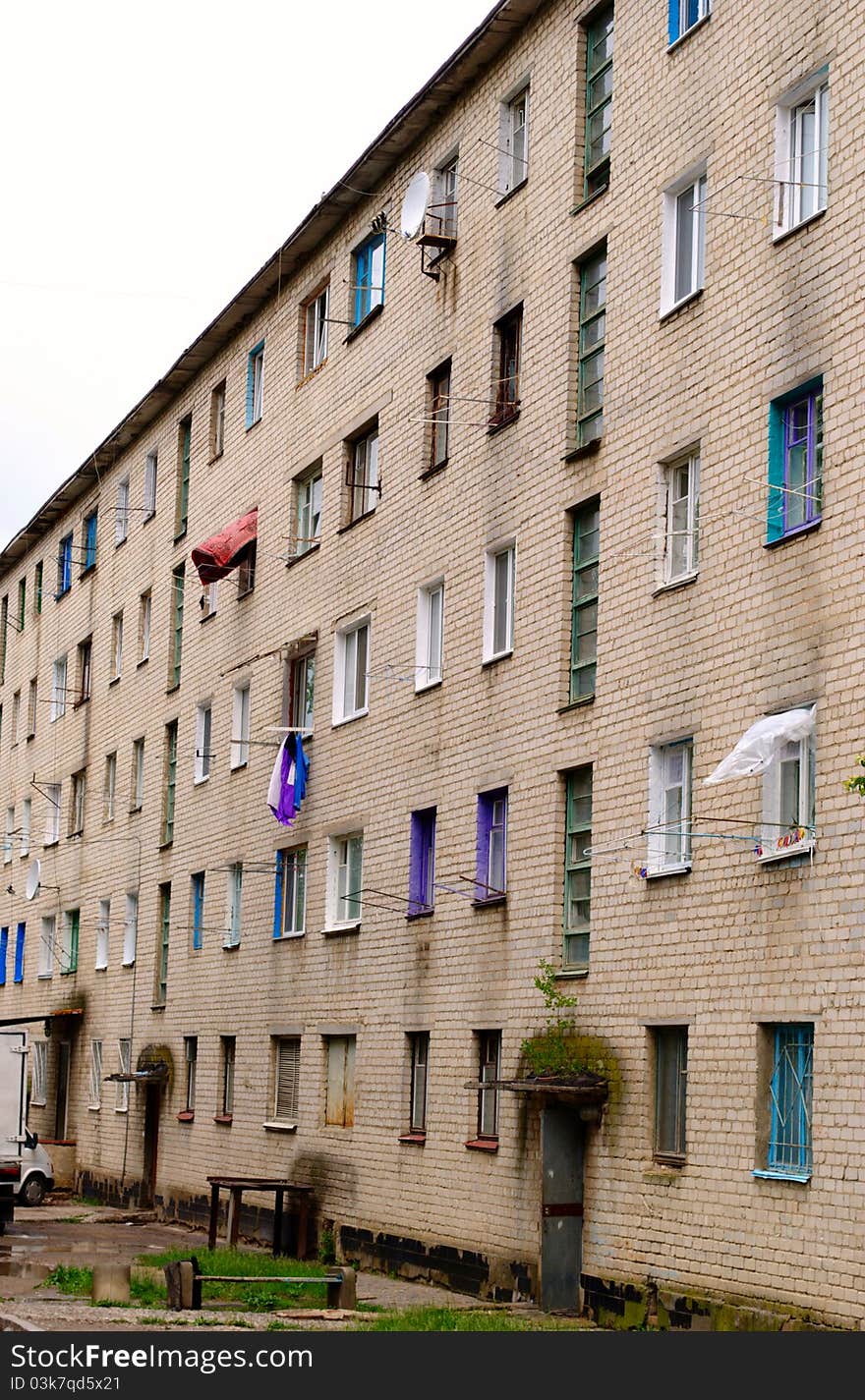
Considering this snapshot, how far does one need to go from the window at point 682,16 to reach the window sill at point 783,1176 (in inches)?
454

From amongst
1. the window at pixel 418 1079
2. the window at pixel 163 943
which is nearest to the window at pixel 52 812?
the window at pixel 163 943

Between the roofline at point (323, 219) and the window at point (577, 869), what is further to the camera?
the roofline at point (323, 219)

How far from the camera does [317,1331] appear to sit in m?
17.5

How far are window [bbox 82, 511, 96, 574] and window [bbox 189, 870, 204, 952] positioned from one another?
39.4 feet

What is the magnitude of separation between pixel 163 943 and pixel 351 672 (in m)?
10.5

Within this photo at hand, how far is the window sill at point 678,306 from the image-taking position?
20266mm

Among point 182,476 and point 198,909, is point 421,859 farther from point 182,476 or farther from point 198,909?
point 182,476

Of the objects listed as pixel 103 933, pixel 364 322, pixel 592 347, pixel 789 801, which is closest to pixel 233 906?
pixel 103 933

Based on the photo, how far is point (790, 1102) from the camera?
695 inches

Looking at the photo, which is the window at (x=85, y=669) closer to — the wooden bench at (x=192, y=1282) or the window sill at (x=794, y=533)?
the wooden bench at (x=192, y=1282)

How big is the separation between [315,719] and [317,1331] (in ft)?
46.3

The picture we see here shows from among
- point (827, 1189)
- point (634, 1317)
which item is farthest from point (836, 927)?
point (634, 1317)

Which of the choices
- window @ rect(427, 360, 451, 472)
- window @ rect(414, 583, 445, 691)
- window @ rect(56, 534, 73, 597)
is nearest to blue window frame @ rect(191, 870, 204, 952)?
window @ rect(414, 583, 445, 691)

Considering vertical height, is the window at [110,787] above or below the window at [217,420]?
below
